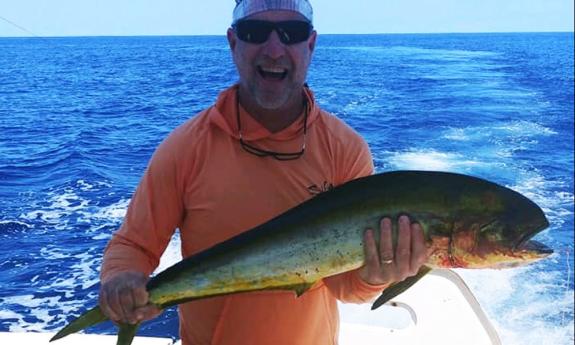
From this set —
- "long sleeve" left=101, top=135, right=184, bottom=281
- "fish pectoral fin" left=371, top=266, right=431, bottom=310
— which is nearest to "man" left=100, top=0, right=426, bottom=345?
"long sleeve" left=101, top=135, right=184, bottom=281

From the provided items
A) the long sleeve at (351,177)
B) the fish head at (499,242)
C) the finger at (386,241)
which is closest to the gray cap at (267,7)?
the long sleeve at (351,177)

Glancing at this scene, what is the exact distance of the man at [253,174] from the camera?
1886 millimetres

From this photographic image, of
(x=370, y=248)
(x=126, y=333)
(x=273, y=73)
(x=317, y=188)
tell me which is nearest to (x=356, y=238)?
(x=370, y=248)

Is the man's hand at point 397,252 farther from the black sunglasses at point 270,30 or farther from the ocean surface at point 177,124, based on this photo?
the ocean surface at point 177,124

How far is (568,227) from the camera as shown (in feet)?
25.3

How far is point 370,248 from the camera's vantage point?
64.2 inches

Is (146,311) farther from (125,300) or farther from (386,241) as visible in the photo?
(386,241)

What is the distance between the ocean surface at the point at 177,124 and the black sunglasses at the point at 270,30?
3.57 metres

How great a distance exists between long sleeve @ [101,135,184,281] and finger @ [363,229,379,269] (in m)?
0.62

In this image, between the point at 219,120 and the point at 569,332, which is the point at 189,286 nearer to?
the point at 219,120

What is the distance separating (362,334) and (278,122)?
190cm

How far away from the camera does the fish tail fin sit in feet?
5.34

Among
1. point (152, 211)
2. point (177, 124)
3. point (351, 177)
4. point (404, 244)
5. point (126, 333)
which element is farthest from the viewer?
point (177, 124)

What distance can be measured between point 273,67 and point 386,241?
676mm
